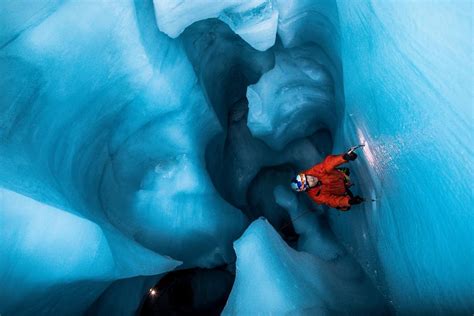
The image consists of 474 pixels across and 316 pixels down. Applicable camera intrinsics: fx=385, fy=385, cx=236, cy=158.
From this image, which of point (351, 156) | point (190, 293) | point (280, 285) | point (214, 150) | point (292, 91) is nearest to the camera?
point (280, 285)

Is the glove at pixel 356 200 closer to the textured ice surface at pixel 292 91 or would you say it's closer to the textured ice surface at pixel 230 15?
the textured ice surface at pixel 292 91

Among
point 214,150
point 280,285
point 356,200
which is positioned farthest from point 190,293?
point 356,200

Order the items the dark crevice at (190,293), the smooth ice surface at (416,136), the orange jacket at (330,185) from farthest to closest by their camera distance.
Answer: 1. the dark crevice at (190,293)
2. the orange jacket at (330,185)
3. the smooth ice surface at (416,136)

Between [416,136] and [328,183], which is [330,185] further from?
[416,136]

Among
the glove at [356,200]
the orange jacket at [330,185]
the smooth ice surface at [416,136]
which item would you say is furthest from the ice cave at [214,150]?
the orange jacket at [330,185]

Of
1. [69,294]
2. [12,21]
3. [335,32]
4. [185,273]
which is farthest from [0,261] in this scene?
[335,32]

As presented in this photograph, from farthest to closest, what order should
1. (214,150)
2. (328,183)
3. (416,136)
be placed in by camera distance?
(214,150), (328,183), (416,136)
